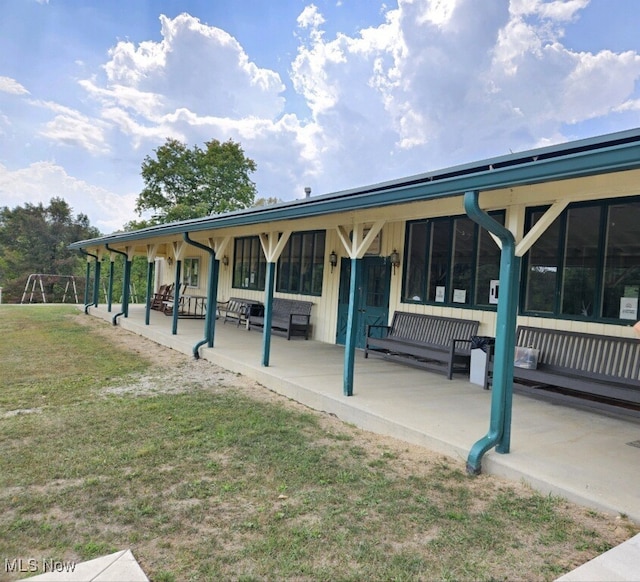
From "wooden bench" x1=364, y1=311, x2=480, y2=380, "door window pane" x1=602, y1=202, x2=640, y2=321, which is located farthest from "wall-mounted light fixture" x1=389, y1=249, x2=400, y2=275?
"door window pane" x1=602, y1=202, x2=640, y2=321

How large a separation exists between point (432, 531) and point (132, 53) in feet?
101

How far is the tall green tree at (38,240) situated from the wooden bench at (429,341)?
96.7 ft

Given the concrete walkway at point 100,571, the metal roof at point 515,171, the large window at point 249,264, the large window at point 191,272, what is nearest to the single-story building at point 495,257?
the metal roof at point 515,171

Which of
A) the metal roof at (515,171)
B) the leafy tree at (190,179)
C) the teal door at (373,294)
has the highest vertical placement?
the leafy tree at (190,179)

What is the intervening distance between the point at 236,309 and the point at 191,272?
4630 millimetres

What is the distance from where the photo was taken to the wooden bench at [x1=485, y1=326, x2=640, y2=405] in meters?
4.36

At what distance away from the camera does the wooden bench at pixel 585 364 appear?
4359 mm

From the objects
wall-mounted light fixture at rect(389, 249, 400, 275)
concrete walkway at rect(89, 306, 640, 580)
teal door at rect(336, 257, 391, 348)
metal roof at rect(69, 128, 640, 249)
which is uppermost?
metal roof at rect(69, 128, 640, 249)

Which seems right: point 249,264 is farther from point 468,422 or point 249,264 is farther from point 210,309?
point 468,422

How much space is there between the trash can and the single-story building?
304 millimetres

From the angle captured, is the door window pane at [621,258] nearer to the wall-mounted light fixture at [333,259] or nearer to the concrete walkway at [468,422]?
the concrete walkway at [468,422]

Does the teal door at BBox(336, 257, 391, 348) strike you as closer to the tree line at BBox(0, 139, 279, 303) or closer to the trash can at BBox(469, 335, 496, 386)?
the trash can at BBox(469, 335, 496, 386)

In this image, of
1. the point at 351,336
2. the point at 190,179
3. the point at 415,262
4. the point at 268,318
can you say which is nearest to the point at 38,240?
the point at 190,179

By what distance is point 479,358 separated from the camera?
18.3 ft
